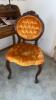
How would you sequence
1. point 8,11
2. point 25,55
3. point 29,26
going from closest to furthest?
point 25,55 → point 29,26 → point 8,11

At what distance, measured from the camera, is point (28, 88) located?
2281mm

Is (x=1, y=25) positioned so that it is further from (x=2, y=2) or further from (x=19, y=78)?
(x=19, y=78)

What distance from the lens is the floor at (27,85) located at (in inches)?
85.1

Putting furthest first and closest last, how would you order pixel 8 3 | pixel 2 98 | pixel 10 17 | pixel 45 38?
pixel 45 38, pixel 8 3, pixel 10 17, pixel 2 98

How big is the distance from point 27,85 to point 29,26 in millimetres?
792

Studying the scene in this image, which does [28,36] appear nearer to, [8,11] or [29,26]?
[29,26]

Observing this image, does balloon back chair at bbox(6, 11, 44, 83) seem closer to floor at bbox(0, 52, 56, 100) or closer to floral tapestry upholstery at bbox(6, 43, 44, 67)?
floral tapestry upholstery at bbox(6, 43, 44, 67)

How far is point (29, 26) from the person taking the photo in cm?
230

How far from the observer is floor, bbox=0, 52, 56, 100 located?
7.09 ft

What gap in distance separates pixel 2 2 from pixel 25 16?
549 millimetres

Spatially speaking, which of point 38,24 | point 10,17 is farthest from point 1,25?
point 38,24

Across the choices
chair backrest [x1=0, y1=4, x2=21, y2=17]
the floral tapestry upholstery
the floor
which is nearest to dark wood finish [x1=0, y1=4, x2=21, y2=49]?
chair backrest [x1=0, y1=4, x2=21, y2=17]

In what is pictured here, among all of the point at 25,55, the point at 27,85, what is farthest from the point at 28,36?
the point at 27,85

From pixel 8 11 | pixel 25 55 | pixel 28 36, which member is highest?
pixel 8 11
